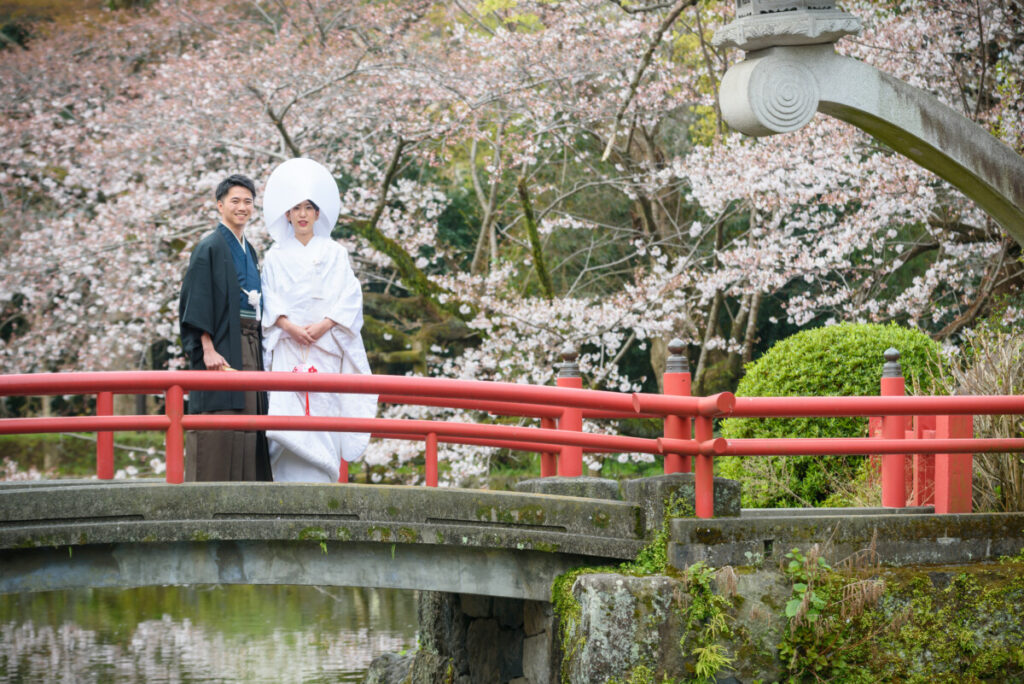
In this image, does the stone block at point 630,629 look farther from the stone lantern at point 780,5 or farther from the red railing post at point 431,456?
the stone lantern at point 780,5

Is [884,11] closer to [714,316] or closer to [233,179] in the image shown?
[714,316]

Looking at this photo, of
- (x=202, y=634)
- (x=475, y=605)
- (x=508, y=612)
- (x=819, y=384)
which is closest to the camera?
(x=508, y=612)

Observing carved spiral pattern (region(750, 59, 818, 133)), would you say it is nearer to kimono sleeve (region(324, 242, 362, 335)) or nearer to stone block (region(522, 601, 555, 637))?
kimono sleeve (region(324, 242, 362, 335))

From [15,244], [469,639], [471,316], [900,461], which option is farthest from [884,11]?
[15,244]

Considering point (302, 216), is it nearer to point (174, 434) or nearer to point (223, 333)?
point (223, 333)

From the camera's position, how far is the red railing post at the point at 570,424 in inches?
203

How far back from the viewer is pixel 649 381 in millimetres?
15352

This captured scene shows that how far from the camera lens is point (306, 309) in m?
5.84

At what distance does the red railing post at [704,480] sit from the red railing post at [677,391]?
6 cm

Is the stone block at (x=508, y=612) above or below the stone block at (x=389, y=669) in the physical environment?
above

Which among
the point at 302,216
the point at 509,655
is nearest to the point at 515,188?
the point at 302,216

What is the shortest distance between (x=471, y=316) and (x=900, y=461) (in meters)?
7.61

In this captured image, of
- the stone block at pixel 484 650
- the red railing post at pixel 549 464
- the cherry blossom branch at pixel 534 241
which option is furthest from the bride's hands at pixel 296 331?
the cherry blossom branch at pixel 534 241

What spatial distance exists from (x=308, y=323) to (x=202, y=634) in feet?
22.3
